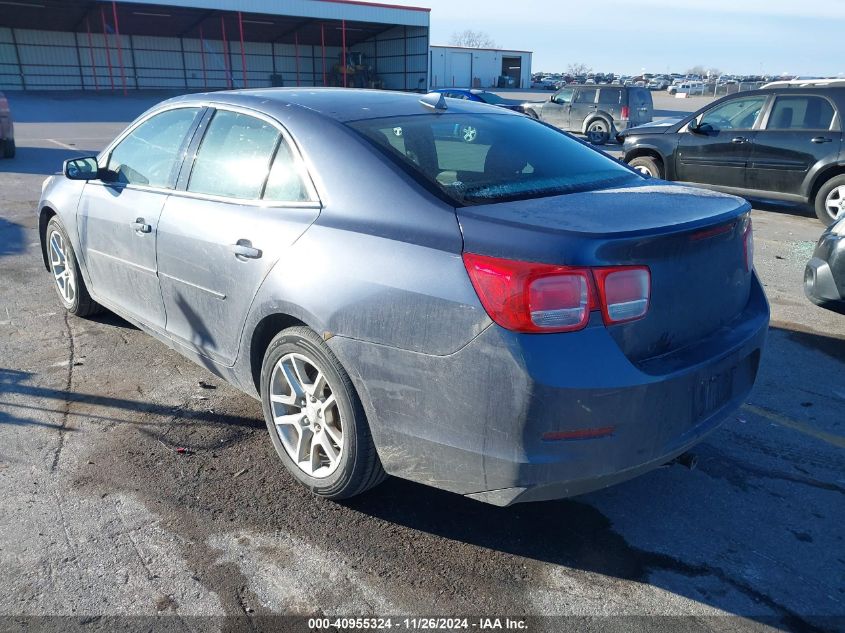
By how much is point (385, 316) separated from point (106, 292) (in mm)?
2818

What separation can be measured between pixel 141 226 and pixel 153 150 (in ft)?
1.78

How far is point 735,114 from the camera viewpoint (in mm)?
10211

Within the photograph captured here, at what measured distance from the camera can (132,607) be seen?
95.3 inches

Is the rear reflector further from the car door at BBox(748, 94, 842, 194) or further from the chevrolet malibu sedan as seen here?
the car door at BBox(748, 94, 842, 194)

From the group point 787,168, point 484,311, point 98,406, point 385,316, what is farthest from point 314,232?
point 787,168

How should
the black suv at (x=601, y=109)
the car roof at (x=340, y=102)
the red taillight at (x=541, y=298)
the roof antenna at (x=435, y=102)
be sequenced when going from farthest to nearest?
the black suv at (x=601, y=109) → the roof antenna at (x=435, y=102) → the car roof at (x=340, y=102) → the red taillight at (x=541, y=298)

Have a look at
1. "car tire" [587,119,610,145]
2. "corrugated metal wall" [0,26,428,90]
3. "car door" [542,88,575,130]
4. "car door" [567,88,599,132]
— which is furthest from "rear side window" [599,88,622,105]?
"corrugated metal wall" [0,26,428,90]

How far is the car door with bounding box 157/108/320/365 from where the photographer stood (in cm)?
303

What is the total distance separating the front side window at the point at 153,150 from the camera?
3.86 m

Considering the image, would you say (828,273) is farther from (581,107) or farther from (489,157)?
(581,107)

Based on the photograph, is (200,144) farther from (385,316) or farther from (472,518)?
(472,518)

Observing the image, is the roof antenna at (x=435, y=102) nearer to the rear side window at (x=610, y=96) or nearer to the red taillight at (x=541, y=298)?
the red taillight at (x=541, y=298)

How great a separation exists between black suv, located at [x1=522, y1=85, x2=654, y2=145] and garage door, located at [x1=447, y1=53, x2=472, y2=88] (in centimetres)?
4162

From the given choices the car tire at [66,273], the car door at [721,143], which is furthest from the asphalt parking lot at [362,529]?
the car door at [721,143]
